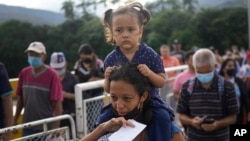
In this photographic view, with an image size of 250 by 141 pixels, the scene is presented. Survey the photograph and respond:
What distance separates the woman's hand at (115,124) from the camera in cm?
183

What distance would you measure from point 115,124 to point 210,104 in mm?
2004

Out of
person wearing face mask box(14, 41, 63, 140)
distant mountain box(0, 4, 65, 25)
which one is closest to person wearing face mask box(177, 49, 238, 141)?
person wearing face mask box(14, 41, 63, 140)

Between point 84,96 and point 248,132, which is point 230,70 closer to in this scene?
point 248,132

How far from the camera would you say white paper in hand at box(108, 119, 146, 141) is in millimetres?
1791

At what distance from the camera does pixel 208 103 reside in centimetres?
367

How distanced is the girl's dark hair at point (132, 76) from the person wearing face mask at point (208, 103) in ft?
5.91

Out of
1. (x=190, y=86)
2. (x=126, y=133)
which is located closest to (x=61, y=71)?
(x=190, y=86)

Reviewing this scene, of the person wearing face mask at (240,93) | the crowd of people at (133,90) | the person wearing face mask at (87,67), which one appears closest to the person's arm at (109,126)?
the crowd of people at (133,90)

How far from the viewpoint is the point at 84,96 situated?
14.4 feet

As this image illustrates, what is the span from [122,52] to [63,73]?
298 cm

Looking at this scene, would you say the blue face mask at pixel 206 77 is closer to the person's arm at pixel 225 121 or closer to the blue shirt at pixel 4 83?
the person's arm at pixel 225 121

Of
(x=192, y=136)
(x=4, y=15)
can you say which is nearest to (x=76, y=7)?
(x=4, y=15)

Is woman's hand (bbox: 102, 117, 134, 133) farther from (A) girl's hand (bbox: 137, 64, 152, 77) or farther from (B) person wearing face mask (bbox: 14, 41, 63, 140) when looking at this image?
(B) person wearing face mask (bbox: 14, 41, 63, 140)

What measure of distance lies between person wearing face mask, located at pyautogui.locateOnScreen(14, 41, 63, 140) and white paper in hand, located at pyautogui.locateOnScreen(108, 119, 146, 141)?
2.42 m
